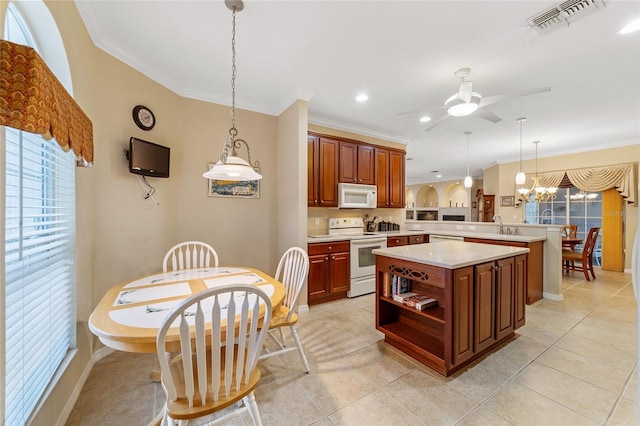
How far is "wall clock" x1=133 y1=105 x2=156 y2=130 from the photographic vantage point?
96.3 inches

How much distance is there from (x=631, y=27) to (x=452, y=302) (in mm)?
2553

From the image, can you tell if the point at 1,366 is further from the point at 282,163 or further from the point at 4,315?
the point at 282,163

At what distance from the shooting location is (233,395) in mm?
1199

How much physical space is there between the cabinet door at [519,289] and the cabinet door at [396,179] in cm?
235

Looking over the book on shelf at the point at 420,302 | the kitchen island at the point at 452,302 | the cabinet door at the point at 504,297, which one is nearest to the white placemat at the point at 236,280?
the kitchen island at the point at 452,302

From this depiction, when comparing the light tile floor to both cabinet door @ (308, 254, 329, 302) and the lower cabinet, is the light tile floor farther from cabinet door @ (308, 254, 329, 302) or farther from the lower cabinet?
cabinet door @ (308, 254, 329, 302)

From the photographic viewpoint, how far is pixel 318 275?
3.38m

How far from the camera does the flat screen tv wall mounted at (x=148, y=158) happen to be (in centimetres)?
232

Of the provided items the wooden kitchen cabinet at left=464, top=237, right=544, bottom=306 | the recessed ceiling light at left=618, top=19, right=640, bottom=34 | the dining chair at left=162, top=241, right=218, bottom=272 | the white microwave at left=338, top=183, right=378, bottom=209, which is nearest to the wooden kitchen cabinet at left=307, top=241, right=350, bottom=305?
the white microwave at left=338, top=183, right=378, bottom=209

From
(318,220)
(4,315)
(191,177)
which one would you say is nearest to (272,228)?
(318,220)

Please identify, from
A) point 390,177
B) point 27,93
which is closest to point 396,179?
point 390,177

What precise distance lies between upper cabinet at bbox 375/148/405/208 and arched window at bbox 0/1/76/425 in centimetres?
392

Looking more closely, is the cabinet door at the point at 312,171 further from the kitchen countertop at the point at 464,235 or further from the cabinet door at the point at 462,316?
the cabinet door at the point at 462,316

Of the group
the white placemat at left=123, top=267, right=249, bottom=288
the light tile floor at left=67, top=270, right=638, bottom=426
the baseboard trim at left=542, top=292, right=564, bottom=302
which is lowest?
the light tile floor at left=67, top=270, right=638, bottom=426
